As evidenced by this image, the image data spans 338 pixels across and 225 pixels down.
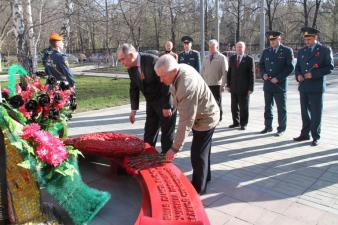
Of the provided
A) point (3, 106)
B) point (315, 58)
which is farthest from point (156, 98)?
point (315, 58)

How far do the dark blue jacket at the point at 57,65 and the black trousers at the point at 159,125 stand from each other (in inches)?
107

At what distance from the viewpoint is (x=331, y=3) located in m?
35.9

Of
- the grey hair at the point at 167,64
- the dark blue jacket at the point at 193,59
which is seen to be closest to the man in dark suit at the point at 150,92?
the grey hair at the point at 167,64

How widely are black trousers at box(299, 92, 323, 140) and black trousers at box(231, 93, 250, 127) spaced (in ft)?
3.85

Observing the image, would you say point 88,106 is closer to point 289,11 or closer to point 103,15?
point 103,15

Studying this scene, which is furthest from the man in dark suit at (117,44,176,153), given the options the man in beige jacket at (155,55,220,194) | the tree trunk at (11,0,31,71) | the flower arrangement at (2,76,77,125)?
the tree trunk at (11,0,31,71)

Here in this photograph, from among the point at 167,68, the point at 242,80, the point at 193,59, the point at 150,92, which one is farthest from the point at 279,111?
the point at 167,68

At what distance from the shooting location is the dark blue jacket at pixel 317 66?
5738 mm

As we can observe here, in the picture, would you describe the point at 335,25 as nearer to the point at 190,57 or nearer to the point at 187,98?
the point at 190,57

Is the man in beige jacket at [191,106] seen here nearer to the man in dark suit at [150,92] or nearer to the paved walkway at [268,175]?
the paved walkway at [268,175]

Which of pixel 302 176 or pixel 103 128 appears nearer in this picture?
pixel 302 176

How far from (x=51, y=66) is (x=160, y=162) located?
422 centimetres

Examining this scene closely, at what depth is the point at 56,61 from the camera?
6.91m

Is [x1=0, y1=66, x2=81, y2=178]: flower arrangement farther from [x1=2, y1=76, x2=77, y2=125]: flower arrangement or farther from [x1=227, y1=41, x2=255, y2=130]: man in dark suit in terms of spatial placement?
[x1=227, y1=41, x2=255, y2=130]: man in dark suit
